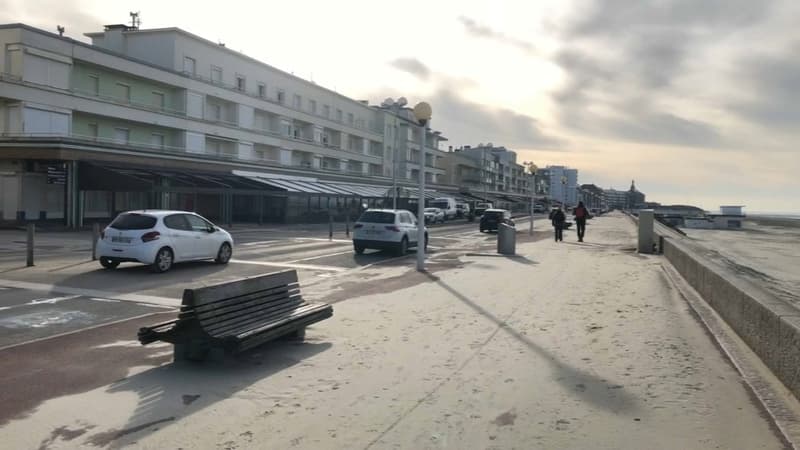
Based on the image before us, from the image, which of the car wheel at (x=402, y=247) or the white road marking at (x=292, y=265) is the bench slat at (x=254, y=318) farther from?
the car wheel at (x=402, y=247)

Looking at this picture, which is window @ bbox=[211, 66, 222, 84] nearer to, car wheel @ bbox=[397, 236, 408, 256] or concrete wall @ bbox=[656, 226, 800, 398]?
car wheel @ bbox=[397, 236, 408, 256]

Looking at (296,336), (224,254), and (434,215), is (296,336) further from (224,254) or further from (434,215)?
(434,215)

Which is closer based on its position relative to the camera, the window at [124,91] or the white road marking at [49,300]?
the white road marking at [49,300]

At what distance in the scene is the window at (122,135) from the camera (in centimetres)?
3950

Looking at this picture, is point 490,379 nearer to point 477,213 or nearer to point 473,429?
point 473,429

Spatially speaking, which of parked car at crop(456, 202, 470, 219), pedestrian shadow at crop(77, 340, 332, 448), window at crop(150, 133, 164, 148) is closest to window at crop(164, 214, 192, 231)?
pedestrian shadow at crop(77, 340, 332, 448)

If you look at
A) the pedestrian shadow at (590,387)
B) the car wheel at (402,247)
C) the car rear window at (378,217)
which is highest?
the car rear window at (378,217)

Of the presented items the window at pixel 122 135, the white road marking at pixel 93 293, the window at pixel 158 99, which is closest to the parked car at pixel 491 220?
the window at pixel 122 135

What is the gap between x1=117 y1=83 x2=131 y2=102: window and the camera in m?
39.8

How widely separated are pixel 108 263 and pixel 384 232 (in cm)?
853

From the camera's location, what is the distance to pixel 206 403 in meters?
5.10

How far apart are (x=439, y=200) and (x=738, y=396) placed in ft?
173

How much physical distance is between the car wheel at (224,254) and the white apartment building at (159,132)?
561 cm

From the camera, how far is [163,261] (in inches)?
560
